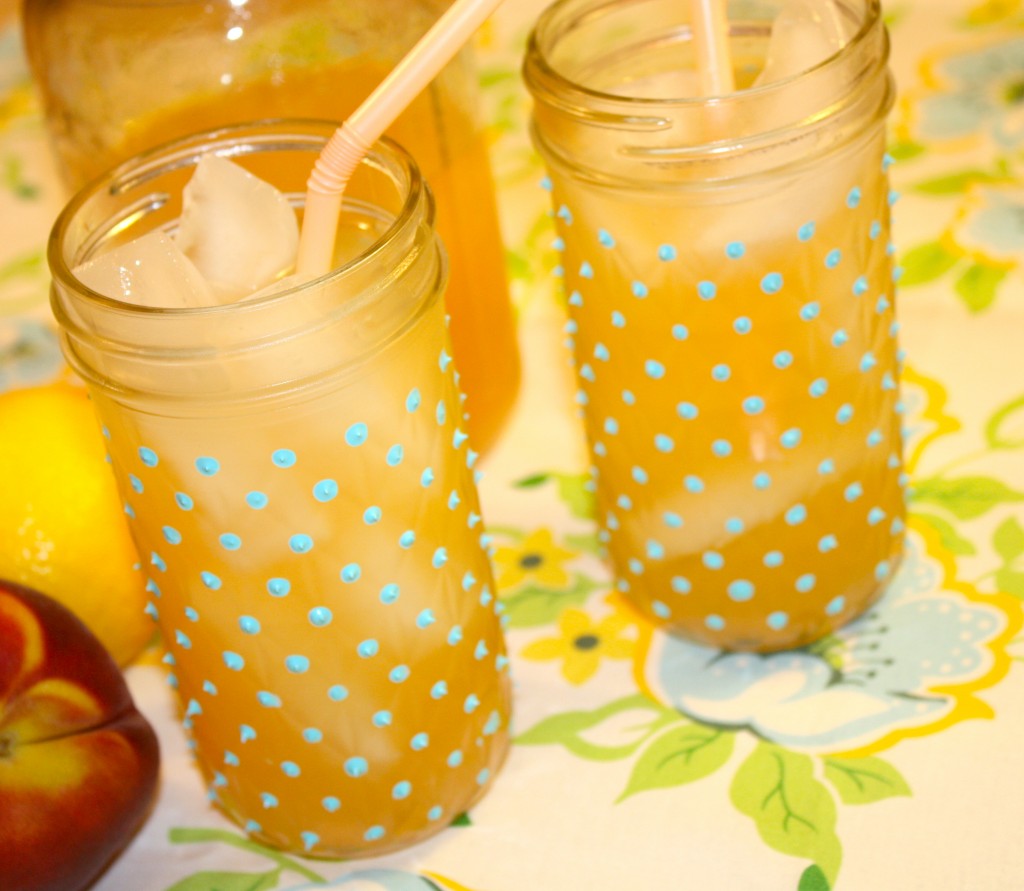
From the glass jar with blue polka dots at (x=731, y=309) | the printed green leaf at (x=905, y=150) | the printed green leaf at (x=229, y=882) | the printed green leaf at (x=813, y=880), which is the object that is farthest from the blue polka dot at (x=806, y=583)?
the printed green leaf at (x=905, y=150)

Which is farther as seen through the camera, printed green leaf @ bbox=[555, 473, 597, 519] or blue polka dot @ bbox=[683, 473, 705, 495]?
A: printed green leaf @ bbox=[555, 473, 597, 519]

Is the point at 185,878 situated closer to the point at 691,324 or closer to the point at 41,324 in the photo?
the point at 691,324

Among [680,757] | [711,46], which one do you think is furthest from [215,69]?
[680,757]

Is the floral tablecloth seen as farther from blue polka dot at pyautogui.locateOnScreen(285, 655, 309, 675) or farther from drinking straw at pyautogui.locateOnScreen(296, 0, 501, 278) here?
drinking straw at pyautogui.locateOnScreen(296, 0, 501, 278)

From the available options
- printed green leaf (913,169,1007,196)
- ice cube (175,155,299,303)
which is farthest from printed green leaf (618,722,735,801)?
printed green leaf (913,169,1007,196)

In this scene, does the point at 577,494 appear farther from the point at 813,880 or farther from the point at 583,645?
the point at 813,880

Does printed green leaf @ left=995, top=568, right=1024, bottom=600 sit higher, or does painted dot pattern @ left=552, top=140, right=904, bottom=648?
painted dot pattern @ left=552, top=140, right=904, bottom=648
